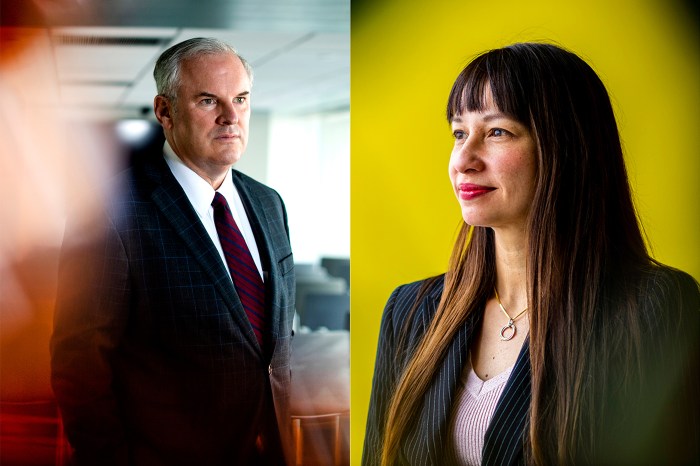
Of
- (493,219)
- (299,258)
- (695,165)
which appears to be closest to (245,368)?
(299,258)

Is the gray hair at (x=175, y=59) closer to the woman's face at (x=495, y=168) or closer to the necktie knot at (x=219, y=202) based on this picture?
the necktie knot at (x=219, y=202)

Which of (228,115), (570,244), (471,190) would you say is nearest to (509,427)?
(570,244)

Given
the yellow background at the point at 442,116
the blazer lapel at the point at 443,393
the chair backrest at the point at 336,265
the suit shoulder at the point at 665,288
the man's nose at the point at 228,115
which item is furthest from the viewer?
the chair backrest at the point at 336,265

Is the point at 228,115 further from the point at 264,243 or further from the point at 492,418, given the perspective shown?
the point at 492,418

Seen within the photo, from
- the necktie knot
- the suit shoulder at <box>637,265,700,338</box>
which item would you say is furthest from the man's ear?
the suit shoulder at <box>637,265,700,338</box>

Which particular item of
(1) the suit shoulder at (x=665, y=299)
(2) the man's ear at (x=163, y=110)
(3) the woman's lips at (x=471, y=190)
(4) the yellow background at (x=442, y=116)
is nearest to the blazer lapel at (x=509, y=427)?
(1) the suit shoulder at (x=665, y=299)

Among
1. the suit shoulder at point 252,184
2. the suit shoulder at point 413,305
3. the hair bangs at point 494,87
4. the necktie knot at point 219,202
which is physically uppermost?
the hair bangs at point 494,87

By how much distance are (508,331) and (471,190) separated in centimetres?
35

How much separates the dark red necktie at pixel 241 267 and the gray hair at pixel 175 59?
0.32m

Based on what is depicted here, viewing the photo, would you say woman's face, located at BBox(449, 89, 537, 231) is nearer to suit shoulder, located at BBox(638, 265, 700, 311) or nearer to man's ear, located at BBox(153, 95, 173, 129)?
suit shoulder, located at BBox(638, 265, 700, 311)

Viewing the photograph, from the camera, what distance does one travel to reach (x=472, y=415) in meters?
1.71

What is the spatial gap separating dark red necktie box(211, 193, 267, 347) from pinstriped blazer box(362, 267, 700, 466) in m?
0.56

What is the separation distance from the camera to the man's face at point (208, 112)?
202 cm

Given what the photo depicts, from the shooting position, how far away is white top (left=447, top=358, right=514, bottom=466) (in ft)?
5.55
